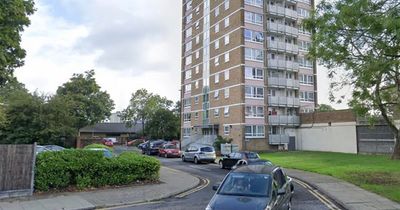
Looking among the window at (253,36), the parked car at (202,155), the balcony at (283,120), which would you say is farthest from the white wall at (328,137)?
the parked car at (202,155)

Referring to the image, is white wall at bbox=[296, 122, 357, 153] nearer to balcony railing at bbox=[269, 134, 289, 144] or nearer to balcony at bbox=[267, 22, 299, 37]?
balcony railing at bbox=[269, 134, 289, 144]

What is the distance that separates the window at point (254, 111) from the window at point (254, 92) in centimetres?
151

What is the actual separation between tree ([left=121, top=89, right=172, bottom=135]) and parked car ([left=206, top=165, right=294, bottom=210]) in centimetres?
7035

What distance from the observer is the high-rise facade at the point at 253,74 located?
164ft

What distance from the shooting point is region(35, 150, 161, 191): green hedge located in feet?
48.1

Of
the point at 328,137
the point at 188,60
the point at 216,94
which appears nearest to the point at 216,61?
the point at 216,94

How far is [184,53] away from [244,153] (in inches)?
1745

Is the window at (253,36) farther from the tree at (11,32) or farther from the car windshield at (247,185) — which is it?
the car windshield at (247,185)

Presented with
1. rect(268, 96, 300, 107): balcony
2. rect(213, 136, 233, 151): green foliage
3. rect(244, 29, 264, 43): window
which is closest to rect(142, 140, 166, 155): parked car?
rect(213, 136, 233, 151): green foliage

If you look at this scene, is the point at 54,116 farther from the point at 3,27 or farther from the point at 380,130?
the point at 380,130

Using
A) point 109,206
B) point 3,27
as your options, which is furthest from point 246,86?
point 109,206

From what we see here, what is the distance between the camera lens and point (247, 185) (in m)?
9.19

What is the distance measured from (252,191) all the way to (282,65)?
45332 millimetres

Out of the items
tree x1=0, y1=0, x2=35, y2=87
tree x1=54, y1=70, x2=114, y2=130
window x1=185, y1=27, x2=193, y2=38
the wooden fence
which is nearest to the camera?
the wooden fence
